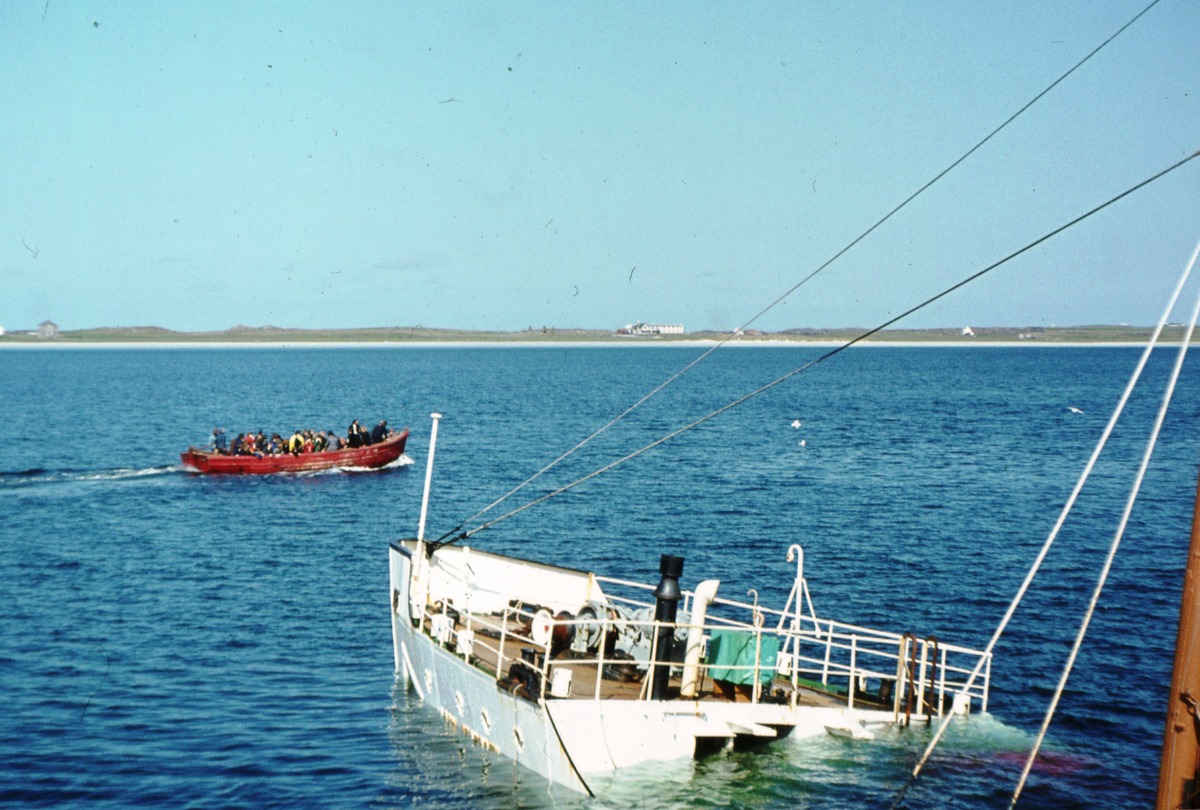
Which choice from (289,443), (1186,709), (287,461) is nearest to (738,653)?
(1186,709)

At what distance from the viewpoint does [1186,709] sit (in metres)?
8.40

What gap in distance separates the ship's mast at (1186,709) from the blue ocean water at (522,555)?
7.44 metres

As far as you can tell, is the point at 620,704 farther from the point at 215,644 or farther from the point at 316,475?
the point at 316,475

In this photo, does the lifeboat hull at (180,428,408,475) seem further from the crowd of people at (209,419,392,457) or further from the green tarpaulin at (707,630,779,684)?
the green tarpaulin at (707,630,779,684)

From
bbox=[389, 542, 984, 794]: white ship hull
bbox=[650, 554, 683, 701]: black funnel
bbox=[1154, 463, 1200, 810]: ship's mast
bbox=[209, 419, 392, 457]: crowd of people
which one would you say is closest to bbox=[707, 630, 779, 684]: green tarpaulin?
bbox=[389, 542, 984, 794]: white ship hull

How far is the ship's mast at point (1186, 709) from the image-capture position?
325 inches

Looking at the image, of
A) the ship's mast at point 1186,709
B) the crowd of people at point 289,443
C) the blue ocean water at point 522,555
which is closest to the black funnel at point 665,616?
the blue ocean water at point 522,555

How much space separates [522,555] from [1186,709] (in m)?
26.9

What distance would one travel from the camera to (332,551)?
35.8m

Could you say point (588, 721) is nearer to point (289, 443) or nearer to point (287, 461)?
point (287, 461)

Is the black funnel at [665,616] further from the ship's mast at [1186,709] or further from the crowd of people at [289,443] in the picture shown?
the crowd of people at [289,443]

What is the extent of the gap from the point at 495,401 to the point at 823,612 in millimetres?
90146

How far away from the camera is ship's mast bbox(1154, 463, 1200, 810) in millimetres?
8258

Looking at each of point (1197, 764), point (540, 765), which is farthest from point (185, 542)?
point (1197, 764)
